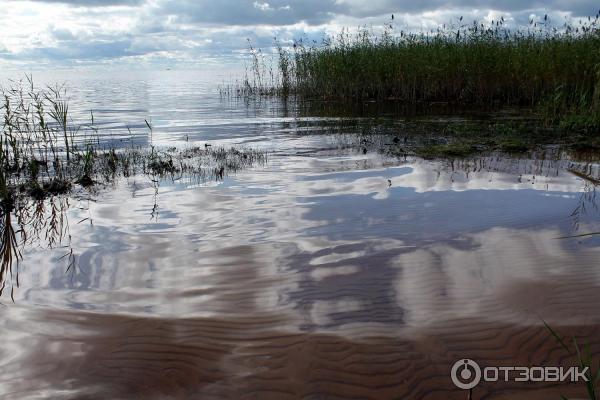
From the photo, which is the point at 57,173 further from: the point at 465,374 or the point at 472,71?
the point at 472,71

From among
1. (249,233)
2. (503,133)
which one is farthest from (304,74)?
(249,233)

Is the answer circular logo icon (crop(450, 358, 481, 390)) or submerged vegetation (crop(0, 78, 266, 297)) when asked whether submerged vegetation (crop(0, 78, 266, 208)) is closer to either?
submerged vegetation (crop(0, 78, 266, 297))

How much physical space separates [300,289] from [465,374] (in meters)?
1.32

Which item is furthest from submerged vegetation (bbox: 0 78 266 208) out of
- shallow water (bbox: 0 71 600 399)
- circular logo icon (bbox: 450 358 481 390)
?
circular logo icon (bbox: 450 358 481 390)

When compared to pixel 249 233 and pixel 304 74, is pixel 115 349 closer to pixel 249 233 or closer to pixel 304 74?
pixel 249 233

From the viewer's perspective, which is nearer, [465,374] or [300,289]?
[465,374]

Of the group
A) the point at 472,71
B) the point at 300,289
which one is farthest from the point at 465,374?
the point at 472,71

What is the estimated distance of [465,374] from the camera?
2.63 metres

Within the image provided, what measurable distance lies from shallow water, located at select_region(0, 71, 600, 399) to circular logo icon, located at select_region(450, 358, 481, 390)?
4 cm

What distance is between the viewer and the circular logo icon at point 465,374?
256 centimetres

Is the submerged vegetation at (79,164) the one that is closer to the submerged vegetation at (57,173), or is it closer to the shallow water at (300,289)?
the submerged vegetation at (57,173)

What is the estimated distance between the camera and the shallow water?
2.69 metres

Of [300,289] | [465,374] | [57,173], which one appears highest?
[57,173]

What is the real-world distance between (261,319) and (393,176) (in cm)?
413
